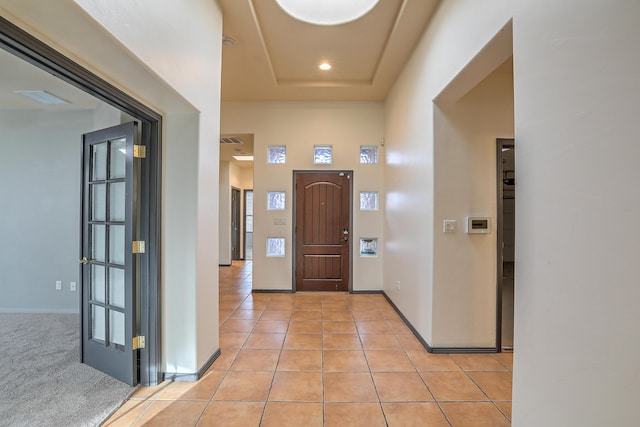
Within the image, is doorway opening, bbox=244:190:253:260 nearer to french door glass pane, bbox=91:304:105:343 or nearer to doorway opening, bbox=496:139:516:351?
french door glass pane, bbox=91:304:105:343

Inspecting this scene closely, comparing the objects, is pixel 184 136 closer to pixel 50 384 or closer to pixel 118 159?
pixel 118 159

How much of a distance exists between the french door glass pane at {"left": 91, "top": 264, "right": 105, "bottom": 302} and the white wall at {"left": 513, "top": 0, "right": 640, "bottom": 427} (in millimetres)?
3078

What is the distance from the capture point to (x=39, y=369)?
8.18 feet

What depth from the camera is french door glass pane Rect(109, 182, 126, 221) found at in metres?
2.38

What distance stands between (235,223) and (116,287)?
6.14 metres

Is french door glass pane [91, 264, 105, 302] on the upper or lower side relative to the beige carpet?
upper

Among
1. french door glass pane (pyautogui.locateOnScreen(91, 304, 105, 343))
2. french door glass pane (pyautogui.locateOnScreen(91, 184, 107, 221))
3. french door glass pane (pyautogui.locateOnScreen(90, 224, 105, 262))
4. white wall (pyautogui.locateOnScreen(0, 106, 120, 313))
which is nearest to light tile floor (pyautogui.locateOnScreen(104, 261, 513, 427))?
french door glass pane (pyautogui.locateOnScreen(91, 304, 105, 343))

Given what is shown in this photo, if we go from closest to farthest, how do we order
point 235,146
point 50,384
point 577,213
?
point 577,213
point 50,384
point 235,146

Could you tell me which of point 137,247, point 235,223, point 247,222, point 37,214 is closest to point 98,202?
point 137,247

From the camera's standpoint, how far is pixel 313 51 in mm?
3617

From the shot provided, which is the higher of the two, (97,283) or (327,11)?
(327,11)

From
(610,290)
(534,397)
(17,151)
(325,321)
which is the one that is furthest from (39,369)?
(610,290)

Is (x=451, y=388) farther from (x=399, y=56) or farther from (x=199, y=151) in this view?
(x=399, y=56)

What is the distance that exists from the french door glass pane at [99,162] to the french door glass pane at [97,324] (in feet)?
3.72
